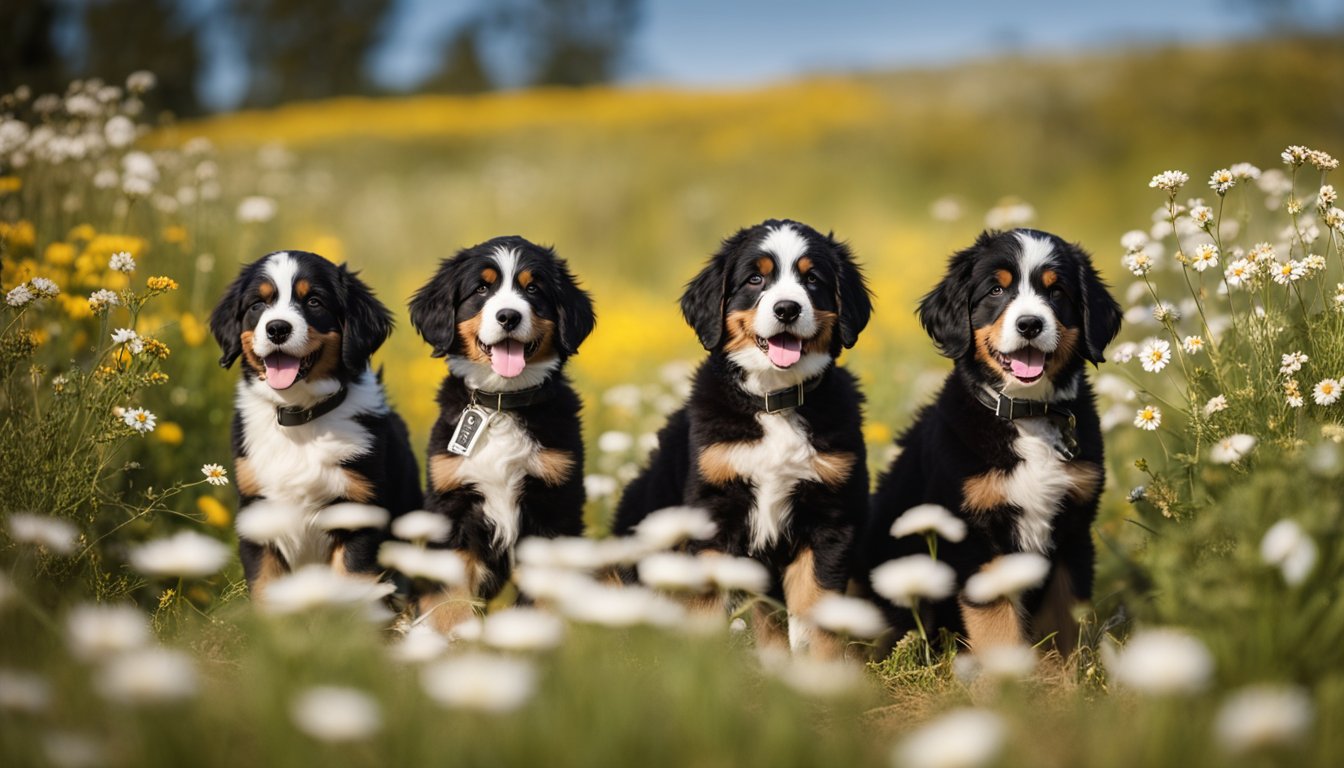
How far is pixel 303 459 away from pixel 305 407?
19 cm

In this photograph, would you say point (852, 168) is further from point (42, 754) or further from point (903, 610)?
point (42, 754)

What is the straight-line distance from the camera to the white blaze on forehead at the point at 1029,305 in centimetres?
345

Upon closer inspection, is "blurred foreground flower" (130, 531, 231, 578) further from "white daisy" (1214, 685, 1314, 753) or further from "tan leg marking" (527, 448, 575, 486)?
"white daisy" (1214, 685, 1314, 753)

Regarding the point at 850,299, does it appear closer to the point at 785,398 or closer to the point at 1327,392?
the point at 785,398

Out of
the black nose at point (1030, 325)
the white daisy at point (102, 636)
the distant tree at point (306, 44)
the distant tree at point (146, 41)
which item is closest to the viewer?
the white daisy at point (102, 636)

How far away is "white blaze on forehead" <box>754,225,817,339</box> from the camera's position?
357 cm

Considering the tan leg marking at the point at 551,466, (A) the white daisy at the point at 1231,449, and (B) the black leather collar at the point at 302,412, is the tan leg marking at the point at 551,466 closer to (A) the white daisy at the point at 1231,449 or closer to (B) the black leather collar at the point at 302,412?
(B) the black leather collar at the point at 302,412

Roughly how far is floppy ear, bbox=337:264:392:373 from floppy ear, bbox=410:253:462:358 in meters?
0.13

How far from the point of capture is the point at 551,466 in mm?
3844

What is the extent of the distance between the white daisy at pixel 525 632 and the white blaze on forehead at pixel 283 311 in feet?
5.30

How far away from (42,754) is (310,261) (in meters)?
2.18

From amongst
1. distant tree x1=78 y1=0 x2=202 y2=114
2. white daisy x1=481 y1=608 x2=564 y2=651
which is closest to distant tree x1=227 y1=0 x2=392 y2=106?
distant tree x1=78 y1=0 x2=202 y2=114

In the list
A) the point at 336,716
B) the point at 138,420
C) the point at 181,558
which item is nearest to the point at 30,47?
the point at 138,420

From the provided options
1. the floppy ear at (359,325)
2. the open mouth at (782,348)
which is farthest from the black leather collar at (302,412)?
the open mouth at (782,348)
